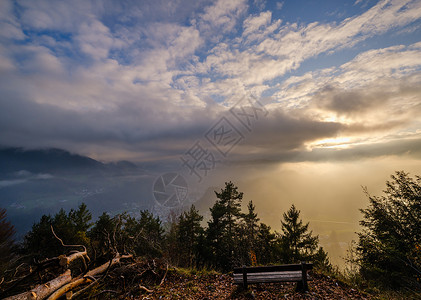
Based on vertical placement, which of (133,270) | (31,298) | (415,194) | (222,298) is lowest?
(222,298)

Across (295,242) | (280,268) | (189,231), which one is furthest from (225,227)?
(280,268)

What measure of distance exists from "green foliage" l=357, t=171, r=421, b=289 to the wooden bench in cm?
1320

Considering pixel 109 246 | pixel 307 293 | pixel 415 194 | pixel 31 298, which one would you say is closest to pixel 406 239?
pixel 415 194

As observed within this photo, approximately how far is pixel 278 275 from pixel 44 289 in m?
7.01

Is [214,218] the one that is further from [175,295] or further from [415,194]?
[415,194]

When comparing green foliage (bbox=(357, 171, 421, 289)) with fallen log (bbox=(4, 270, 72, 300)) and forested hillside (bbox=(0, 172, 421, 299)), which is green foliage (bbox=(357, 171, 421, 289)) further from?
fallen log (bbox=(4, 270, 72, 300))

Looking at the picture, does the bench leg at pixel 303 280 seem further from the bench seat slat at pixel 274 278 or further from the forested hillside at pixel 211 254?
the forested hillside at pixel 211 254

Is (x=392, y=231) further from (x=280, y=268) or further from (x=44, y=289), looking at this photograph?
(x=44, y=289)

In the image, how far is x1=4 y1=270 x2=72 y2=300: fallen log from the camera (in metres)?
3.99

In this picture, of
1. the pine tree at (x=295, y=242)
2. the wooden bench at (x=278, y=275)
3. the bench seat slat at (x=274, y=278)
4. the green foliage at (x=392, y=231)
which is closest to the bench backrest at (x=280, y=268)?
the wooden bench at (x=278, y=275)

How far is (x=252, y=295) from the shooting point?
6156mm

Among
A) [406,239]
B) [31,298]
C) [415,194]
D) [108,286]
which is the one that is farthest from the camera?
[415,194]

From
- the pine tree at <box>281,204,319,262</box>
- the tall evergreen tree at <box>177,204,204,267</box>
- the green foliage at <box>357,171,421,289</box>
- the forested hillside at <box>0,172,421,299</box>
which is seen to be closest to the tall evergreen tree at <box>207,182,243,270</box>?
the forested hillside at <box>0,172,421,299</box>

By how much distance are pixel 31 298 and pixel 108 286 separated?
4.10m
